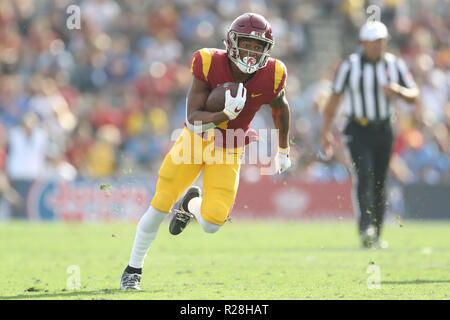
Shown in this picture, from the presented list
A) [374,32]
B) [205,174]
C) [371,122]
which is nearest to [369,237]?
[371,122]

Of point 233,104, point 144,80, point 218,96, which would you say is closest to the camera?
point 233,104

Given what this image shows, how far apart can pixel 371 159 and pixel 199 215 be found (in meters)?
3.10

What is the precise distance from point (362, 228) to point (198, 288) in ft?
9.20

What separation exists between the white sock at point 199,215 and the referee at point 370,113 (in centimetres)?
258

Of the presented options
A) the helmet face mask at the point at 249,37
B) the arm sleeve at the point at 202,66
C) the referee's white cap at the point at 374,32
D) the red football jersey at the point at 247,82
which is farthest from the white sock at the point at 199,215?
the referee's white cap at the point at 374,32

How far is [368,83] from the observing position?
8086mm

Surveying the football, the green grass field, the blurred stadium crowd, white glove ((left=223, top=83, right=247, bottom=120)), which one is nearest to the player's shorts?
the football

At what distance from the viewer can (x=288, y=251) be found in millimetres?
7801

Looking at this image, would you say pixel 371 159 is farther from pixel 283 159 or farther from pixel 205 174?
pixel 205 174

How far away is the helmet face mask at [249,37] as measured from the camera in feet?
16.7

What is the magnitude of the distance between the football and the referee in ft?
9.52

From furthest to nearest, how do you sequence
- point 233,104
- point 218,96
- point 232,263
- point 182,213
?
point 232,263 → point 182,213 → point 218,96 → point 233,104
